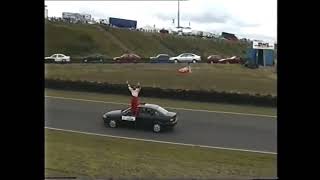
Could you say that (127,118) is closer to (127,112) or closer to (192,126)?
(127,112)

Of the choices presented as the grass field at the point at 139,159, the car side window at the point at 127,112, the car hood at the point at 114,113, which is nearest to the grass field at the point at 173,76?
the car hood at the point at 114,113

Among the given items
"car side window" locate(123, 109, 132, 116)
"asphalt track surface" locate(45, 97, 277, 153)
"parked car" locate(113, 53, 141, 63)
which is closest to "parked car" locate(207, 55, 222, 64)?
"asphalt track surface" locate(45, 97, 277, 153)

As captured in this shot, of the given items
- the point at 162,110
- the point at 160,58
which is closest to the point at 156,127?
the point at 162,110

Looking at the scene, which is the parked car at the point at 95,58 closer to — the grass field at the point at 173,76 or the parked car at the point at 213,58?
the grass field at the point at 173,76
